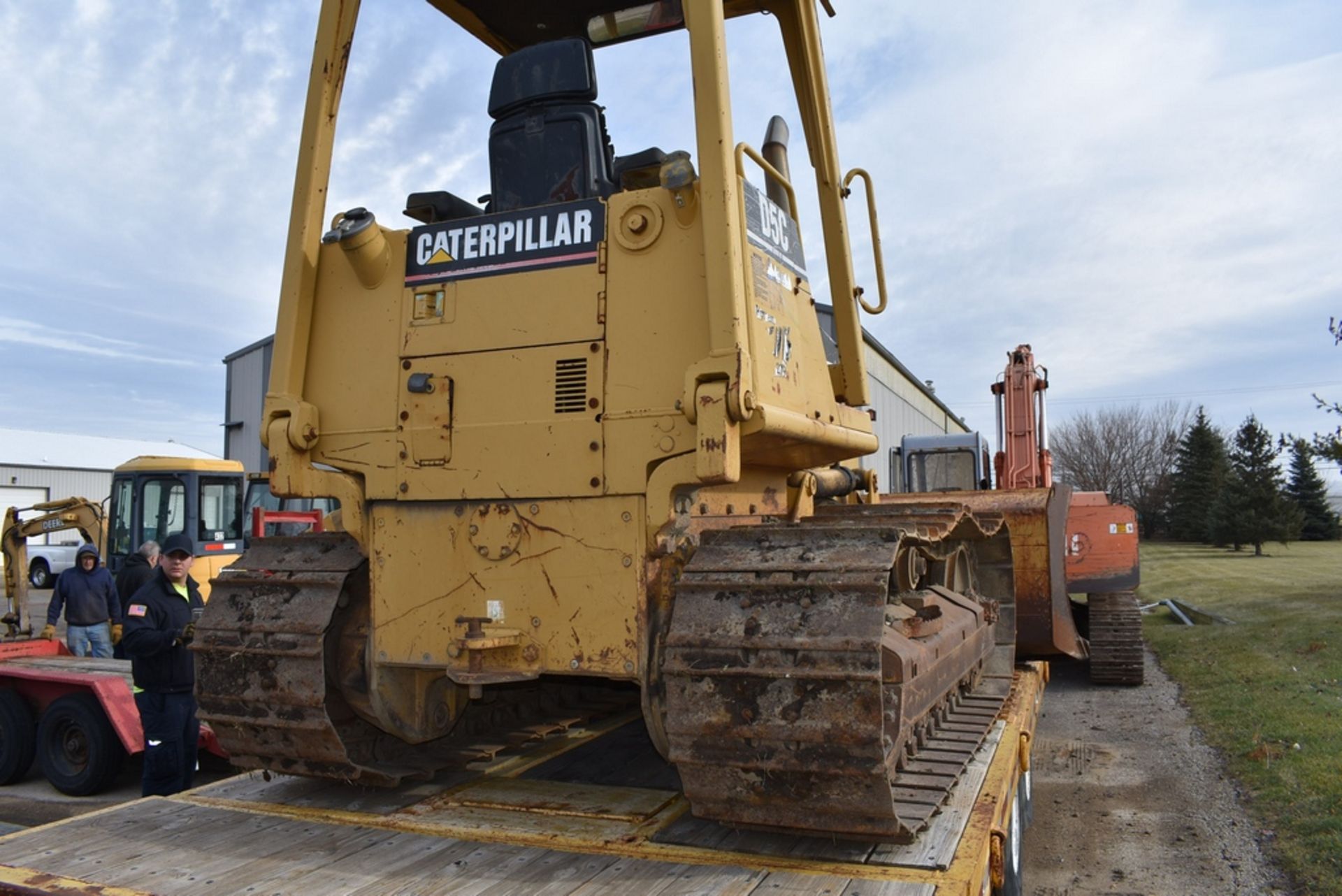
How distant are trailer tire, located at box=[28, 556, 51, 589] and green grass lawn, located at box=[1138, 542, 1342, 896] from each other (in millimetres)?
30219

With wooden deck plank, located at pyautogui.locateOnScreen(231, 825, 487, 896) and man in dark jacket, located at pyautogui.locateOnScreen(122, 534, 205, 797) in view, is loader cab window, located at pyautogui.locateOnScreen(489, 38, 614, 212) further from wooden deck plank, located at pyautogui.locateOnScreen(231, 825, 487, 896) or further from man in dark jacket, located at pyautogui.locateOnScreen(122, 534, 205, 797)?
man in dark jacket, located at pyautogui.locateOnScreen(122, 534, 205, 797)

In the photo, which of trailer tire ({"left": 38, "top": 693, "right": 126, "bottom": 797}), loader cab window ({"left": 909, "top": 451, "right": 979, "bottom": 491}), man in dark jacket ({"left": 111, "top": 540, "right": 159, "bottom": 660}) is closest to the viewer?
trailer tire ({"left": 38, "top": 693, "right": 126, "bottom": 797})

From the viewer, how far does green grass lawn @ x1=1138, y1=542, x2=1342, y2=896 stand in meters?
6.06

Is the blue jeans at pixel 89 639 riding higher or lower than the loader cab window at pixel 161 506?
lower

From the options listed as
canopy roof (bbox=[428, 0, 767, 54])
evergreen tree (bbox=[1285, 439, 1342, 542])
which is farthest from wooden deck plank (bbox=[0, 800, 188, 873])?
evergreen tree (bbox=[1285, 439, 1342, 542])

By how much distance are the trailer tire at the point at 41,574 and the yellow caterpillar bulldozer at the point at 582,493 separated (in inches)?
1272

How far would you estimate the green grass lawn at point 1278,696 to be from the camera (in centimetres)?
606

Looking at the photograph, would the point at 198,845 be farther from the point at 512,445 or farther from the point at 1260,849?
the point at 1260,849

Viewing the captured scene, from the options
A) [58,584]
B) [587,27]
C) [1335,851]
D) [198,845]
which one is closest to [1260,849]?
[1335,851]

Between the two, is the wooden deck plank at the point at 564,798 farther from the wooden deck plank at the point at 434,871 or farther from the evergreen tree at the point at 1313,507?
the evergreen tree at the point at 1313,507

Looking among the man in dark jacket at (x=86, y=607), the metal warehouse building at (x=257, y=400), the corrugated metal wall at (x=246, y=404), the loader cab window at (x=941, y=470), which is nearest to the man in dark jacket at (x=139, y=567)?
the man in dark jacket at (x=86, y=607)

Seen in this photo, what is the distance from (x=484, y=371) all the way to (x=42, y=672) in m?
5.89

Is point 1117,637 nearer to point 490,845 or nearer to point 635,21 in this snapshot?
point 635,21

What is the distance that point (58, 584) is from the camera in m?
11.9
